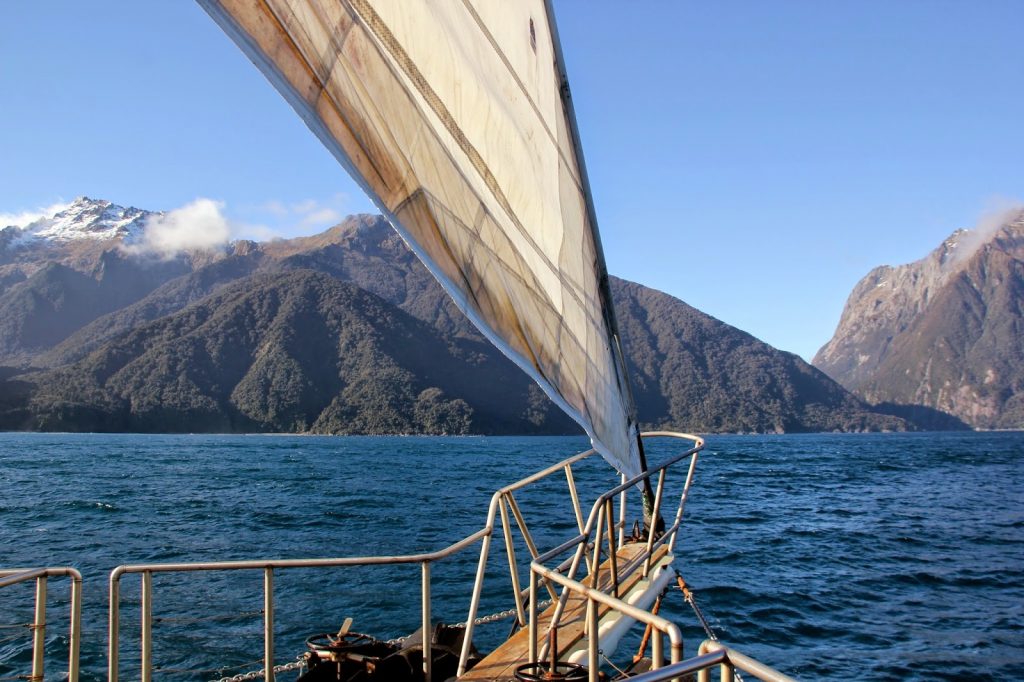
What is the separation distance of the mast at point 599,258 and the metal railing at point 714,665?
133 inches

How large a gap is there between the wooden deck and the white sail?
1.83 m

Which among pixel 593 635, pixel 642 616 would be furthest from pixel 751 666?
pixel 593 635

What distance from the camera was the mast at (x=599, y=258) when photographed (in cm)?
486

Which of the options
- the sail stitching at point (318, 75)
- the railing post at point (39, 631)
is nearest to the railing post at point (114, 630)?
the railing post at point (39, 631)

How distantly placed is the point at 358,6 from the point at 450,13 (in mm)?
626

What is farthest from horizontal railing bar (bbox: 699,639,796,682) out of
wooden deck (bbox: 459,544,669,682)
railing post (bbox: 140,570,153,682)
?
railing post (bbox: 140,570,153,682)

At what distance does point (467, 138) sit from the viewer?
4.48 m

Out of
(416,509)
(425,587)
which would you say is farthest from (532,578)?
(416,509)

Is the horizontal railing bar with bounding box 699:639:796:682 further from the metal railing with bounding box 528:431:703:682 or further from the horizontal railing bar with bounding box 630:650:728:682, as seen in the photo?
the metal railing with bounding box 528:431:703:682

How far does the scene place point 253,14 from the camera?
3082 mm

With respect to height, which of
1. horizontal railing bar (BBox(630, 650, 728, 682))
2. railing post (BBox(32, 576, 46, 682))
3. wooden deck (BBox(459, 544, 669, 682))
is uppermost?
horizontal railing bar (BBox(630, 650, 728, 682))

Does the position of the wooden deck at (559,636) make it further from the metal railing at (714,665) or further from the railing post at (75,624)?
the railing post at (75,624)

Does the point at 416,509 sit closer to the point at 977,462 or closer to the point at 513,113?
the point at 513,113

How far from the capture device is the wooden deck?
19.0 ft
